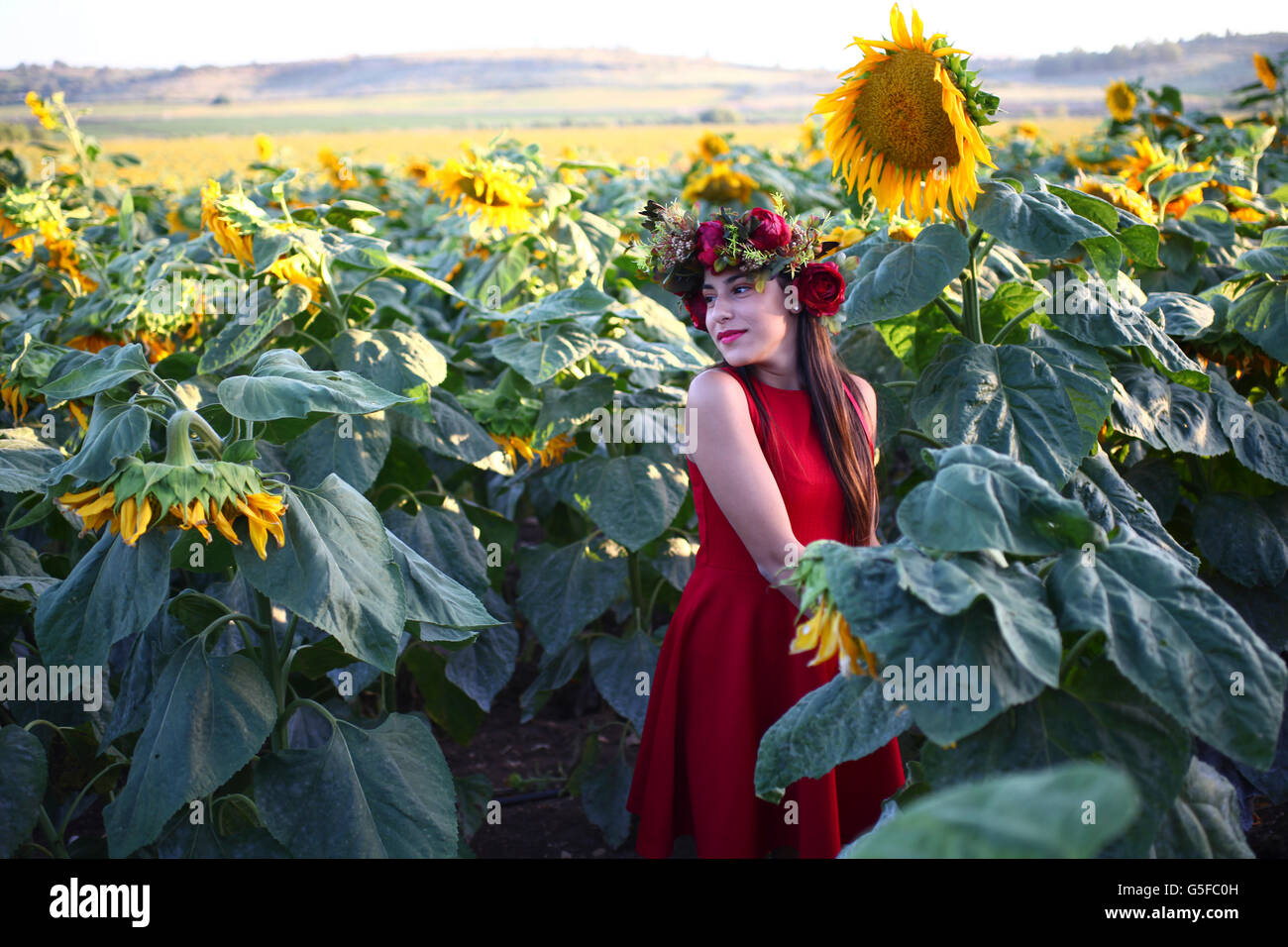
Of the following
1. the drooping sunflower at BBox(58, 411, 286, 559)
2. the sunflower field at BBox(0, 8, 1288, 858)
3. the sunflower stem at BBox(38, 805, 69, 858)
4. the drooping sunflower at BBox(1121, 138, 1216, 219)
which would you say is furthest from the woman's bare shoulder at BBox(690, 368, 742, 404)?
the drooping sunflower at BBox(1121, 138, 1216, 219)

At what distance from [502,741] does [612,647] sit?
886mm

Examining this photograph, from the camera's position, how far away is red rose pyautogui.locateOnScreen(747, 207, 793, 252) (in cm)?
201

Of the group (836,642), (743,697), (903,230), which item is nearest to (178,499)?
(836,642)

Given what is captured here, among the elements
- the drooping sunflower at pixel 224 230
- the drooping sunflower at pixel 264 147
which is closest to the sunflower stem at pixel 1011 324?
the drooping sunflower at pixel 224 230

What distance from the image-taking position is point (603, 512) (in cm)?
249

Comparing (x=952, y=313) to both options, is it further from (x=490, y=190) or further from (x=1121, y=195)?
(x=490, y=190)

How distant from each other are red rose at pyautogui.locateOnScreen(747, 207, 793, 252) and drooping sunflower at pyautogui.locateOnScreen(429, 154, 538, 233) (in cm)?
138

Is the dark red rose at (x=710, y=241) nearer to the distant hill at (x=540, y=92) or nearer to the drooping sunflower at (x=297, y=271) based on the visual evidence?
the drooping sunflower at (x=297, y=271)

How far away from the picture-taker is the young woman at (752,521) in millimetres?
1988

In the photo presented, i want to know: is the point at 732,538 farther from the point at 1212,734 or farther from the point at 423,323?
the point at 423,323

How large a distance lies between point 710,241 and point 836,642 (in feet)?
3.59

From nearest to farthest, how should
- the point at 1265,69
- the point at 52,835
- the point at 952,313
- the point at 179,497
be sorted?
the point at 179,497 < the point at 52,835 < the point at 952,313 < the point at 1265,69

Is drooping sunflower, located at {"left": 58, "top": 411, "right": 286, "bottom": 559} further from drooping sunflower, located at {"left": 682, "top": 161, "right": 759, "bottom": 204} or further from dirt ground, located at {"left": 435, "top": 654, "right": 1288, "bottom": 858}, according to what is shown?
drooping sunflower, located at {"left": 682, "top": 161, "right": 759, "bottom": 204}

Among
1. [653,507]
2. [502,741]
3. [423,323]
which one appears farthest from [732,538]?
[423,323]
